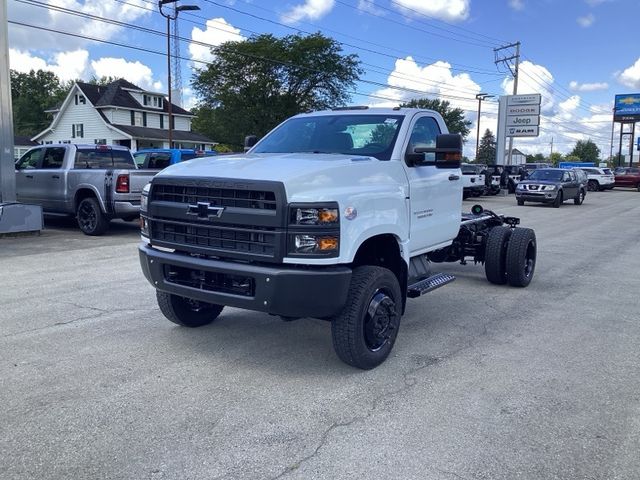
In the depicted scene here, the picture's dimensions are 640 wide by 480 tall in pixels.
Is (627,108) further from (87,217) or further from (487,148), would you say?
(87,217)

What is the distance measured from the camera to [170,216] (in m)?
4.56

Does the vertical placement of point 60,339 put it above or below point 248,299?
below

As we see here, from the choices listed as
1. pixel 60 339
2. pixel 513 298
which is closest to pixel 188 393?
pixel 60 339

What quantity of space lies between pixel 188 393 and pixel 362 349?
1350 mm

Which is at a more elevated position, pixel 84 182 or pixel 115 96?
pixel 115 96

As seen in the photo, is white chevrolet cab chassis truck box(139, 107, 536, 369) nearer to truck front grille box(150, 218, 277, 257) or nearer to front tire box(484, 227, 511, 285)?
truck front grille box(150, 218, 277, 257)

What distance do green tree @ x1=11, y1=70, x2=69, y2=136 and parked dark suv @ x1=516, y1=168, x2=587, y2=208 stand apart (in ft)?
266

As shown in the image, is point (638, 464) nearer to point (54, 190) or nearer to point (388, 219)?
point (388, 219)

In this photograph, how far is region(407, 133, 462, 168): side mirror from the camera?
511 cm

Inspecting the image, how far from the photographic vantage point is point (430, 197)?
18.7 ft

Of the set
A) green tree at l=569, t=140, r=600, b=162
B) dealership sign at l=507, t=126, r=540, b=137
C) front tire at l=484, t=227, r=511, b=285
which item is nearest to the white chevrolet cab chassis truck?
front tire at l=484, t=227, r=511, b=285

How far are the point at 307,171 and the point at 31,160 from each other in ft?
39.6

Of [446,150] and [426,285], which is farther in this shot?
[426,285]

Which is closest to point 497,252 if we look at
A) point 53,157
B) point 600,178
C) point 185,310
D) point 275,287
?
point 185,310
